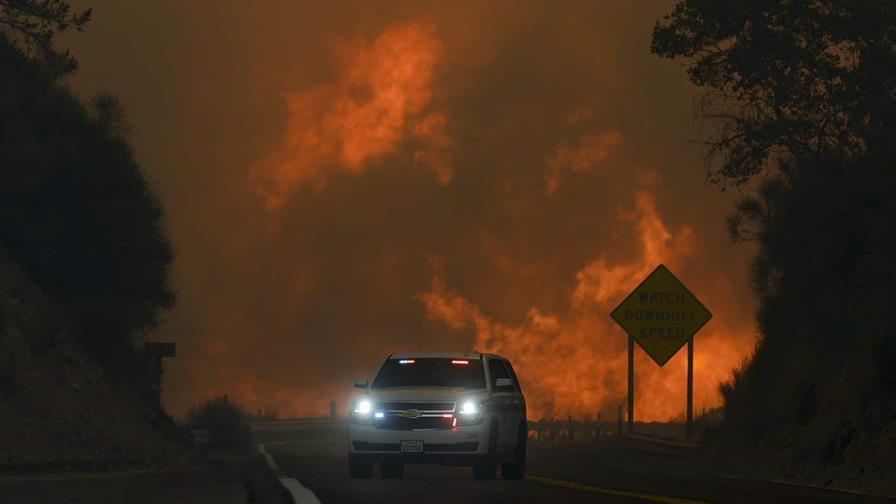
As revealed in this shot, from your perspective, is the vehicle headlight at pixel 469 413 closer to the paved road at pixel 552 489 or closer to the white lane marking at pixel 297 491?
the paved road at pixel 552 489

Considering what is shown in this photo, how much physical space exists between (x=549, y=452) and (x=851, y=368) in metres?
21.7

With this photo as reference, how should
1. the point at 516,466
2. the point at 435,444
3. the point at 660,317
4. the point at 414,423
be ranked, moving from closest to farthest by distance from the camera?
the point at 435,444, the point at 414,423, the point at 516,466, the point at 660,317

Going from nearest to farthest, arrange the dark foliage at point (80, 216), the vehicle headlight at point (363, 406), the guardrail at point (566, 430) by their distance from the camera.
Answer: the vehicle headlight at point (363, 406), the dark foliage at point (80, 216), the guardrail at point (566, 430)

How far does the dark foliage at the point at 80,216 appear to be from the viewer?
42625 millimetres

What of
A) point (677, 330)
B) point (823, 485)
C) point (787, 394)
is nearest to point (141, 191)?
point (677, 330)

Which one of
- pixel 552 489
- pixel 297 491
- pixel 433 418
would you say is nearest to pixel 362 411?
pixel 433 418

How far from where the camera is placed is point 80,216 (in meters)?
44.1

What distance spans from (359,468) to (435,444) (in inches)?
56.8

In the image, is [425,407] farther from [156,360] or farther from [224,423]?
[224,423]

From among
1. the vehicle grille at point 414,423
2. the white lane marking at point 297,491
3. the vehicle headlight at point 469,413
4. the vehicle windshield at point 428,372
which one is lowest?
the white lane marking at point 297,491

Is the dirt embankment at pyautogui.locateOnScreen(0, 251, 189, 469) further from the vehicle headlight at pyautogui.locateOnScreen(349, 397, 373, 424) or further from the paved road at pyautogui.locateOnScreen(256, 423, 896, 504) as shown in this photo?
the vehicle headlight at pyautogui.locateOnScreen(349, 397, 373, 424)

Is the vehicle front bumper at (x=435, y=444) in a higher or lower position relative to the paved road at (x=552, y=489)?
higher

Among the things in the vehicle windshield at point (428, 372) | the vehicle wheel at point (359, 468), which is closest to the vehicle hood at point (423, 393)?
the vehicle windshield at point (428, 372)

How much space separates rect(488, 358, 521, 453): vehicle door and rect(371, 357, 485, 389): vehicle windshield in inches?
14.1
